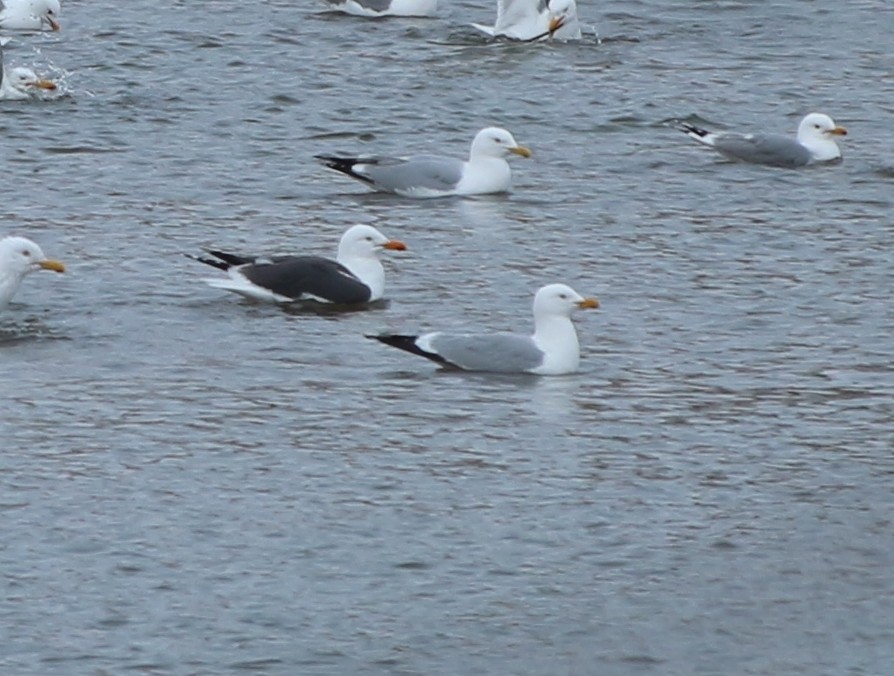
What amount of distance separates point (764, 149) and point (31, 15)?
8.69 m

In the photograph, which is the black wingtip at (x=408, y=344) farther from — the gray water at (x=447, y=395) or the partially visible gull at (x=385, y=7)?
the partially visible gull at (x=385, y=7)

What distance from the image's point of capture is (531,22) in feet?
85.5

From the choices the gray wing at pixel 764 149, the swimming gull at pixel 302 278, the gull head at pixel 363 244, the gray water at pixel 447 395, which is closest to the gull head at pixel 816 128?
the gray wing at pixel 764 149

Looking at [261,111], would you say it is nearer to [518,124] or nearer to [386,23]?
[518,124]

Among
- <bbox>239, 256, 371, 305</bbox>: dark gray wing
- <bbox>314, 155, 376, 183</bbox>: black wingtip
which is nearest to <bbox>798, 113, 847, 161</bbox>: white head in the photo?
<bbox>314, 155, 376, 183</bbox>: black wingtip

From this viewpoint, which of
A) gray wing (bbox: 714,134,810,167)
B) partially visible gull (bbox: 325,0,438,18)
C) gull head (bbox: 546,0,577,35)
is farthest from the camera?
partially visible gull (bbox: 325,0,438,18)

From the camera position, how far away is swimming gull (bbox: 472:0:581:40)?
84.5 ft

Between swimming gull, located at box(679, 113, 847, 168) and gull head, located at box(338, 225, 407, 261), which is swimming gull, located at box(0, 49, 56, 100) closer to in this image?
swimming gull, located at box(679, 113, 847, 168)

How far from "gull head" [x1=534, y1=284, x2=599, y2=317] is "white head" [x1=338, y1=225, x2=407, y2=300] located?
184 cm

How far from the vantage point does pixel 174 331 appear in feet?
51.0

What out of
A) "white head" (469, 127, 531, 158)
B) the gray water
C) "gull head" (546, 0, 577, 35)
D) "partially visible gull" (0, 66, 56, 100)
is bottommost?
the gray water

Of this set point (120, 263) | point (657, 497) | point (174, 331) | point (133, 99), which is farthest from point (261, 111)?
point (657, 497)

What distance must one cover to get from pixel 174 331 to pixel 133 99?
761 cm

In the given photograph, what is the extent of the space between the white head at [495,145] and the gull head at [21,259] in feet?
15.8
